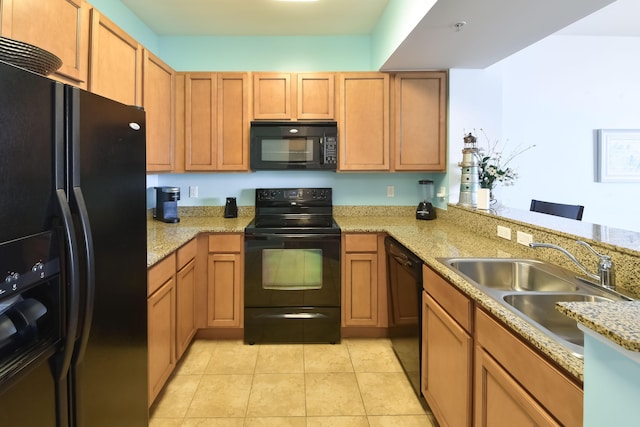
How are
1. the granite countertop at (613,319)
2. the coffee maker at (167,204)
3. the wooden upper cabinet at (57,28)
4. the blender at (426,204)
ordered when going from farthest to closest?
the blender at (426,204), the coffee maker at (167,204), the wooden upper cabinet at (57,28), the granite countertop at (613,319)

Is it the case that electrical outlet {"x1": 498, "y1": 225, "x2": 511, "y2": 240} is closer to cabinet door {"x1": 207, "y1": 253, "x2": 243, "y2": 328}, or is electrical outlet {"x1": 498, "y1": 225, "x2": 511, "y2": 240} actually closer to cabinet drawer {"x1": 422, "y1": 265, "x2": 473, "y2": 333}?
cabinet drawer {"x1": 422, "y1": 265, "x2": 473, "y2": 333}

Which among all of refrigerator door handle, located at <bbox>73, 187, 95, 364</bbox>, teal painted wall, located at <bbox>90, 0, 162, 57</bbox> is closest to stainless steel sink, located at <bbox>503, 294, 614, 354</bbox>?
refrigerator door handle, located at <bbox>73, 187, 95, 364</bbox>

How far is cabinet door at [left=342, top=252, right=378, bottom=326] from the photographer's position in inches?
108

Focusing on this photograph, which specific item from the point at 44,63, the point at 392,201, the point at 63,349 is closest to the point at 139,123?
the point at 44,63

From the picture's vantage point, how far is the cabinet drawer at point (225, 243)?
267 cm

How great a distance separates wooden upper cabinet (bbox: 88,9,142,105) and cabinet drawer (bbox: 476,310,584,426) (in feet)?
6.78

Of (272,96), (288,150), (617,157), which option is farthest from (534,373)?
(617,157)

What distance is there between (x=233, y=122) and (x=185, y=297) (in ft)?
4.79

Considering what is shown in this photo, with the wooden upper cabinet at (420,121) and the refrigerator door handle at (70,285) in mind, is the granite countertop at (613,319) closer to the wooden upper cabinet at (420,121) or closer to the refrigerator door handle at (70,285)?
the refrigerator door handle at (70,285)

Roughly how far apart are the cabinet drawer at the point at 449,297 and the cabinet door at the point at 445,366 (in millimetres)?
33

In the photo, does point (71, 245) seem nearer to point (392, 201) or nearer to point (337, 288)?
point (337, 288)

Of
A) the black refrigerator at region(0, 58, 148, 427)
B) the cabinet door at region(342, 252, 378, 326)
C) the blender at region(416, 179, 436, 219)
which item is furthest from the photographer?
the blender at region(416, 179, 436, 219)

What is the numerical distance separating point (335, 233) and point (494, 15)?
5.43 ft

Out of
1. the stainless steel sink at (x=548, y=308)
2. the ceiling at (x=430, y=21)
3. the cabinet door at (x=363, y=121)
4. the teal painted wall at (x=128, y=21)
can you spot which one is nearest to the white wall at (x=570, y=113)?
the ceiling at (x=430, y=21)
